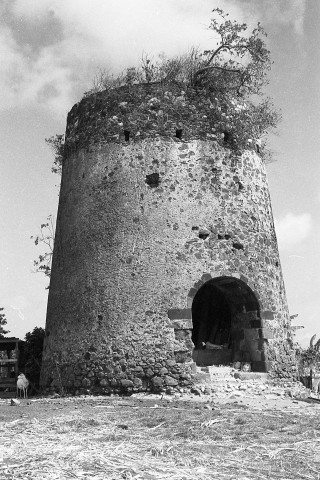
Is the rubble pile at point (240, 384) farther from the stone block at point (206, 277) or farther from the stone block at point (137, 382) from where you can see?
the stone block at point (206, 277)

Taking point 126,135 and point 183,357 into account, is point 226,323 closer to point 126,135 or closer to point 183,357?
point 183,357

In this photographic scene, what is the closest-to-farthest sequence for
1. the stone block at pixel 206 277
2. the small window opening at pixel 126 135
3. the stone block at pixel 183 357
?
the stone block at pixel 183 357 → the stone block at pixel 206 277 → the small window opening at pixel 126 135

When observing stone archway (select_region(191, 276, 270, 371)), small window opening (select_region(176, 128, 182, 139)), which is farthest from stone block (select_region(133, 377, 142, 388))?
small window opening (select_region(176, 128, 182, 139))

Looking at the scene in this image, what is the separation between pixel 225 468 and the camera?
575 cm

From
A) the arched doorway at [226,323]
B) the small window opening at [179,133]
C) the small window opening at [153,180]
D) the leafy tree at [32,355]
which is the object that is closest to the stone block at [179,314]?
the arched doorway at [226,323]

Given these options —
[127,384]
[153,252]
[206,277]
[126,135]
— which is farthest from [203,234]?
[127,384]

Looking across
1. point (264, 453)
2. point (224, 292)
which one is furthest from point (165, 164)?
point (264, 453)

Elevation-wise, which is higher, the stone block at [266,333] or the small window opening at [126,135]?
the small window opening at [126,135]

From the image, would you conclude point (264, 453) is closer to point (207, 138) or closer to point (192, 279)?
point (192, 279)

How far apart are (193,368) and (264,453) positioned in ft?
20.3

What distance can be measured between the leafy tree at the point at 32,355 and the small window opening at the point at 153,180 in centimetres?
652

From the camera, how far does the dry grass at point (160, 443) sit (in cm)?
553

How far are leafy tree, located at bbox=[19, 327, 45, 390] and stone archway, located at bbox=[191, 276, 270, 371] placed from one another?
452cm

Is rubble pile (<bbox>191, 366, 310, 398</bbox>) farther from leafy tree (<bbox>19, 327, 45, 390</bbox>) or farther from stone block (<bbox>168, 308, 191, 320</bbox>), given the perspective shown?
leafy tree (<bbox>19, 327, 45, 390</bbox>)
